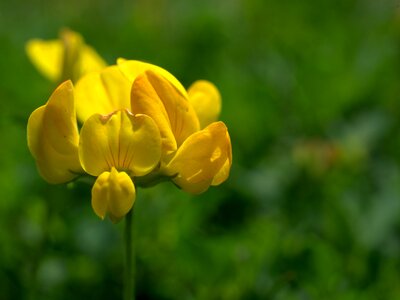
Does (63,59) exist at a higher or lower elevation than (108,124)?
lower

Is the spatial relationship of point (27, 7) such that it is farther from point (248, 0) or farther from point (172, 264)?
point (172, 264)

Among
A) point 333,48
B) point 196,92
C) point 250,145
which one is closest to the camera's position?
point 196,92

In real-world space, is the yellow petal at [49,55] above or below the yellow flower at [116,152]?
below

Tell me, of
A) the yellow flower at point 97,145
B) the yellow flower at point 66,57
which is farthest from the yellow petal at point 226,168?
the yellow flower at point 66,57

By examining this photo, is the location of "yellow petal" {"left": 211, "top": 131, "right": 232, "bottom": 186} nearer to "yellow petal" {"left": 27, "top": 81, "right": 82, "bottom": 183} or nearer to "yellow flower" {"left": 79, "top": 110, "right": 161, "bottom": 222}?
"yellow flower" {"left": 79, "top": 110, "right": 161, "bottom": 222}

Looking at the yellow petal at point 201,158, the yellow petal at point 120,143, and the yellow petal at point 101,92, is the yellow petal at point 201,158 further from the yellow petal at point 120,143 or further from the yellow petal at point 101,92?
the yellow petal at point 101,92

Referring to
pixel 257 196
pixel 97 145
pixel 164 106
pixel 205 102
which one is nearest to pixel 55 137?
pixel 97 145

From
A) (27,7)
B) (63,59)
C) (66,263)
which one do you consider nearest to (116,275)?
(66,263)

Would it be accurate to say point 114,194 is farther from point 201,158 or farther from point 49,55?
point 49,55
